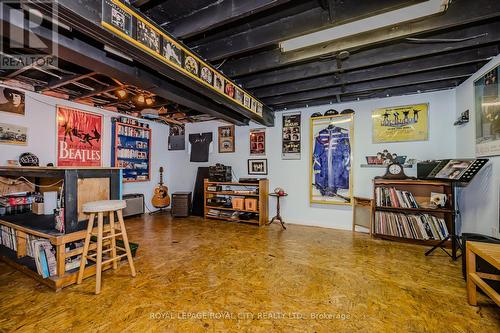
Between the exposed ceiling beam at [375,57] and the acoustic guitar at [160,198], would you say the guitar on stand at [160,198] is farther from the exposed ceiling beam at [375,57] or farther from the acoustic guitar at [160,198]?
the exposed ceiling beam at [375,57]

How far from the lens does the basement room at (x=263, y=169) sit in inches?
65.7

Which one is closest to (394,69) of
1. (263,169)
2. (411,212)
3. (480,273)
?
(411,212)

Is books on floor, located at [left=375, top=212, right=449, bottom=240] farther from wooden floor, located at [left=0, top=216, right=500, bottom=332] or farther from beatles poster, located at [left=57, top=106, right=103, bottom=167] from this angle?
beatles poster, located at [left=57, top=106, right=103, bottom=167]

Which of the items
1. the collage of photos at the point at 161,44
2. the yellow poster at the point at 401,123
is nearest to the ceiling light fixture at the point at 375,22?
the collage of photos at the point at 161,44

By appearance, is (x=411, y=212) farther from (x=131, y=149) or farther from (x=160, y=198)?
(x=131, y=149)

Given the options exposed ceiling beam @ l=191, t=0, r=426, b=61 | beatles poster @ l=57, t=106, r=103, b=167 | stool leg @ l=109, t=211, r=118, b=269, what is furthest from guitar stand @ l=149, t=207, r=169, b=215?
exposed ceiling beam @ l=191, t=0, r=426, b=61

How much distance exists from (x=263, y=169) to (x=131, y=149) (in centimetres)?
322

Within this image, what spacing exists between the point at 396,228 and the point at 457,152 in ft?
5.13

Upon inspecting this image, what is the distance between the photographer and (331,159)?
4191mm

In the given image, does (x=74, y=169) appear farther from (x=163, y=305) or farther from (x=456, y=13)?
(x=456, y=13)

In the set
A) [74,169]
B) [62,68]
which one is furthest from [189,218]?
[62,68]

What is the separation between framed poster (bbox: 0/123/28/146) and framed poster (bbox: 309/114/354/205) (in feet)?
16.7

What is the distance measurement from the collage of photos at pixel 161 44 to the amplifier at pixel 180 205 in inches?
116

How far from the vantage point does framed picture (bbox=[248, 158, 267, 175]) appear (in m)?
4.83
